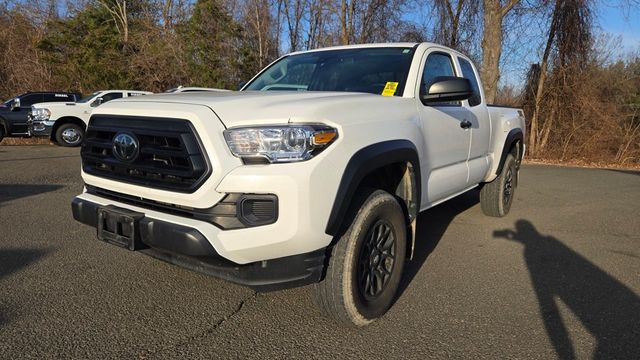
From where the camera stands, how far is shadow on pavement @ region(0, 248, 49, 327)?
376 centimetres

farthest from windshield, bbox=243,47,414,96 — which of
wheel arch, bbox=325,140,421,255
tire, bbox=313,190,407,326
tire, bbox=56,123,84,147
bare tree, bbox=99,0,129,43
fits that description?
bare tree, bbox=99,0,129,43

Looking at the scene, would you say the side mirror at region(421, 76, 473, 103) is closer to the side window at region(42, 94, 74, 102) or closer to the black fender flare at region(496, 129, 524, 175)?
the black fender flare at region(496, 129, 524, 175)

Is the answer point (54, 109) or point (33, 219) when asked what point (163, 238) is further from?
point (54, 109)

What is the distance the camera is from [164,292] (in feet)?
11.2

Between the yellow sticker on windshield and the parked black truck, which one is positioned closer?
the yellow sticker on windshield

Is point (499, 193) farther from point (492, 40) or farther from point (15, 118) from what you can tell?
point (15, 118)

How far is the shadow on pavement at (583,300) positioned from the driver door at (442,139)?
1051 millimetres

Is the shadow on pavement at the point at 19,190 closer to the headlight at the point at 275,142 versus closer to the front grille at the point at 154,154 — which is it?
the front grille at the point at 154,154

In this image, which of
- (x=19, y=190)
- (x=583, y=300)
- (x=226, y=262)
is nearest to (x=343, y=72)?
(x=226, y=262)

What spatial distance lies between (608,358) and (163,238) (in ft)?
8.50

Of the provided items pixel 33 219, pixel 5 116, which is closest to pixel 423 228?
pixel 33 219

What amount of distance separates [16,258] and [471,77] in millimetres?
4869

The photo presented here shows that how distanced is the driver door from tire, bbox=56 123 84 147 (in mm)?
12960

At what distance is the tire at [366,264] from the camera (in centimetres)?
273
